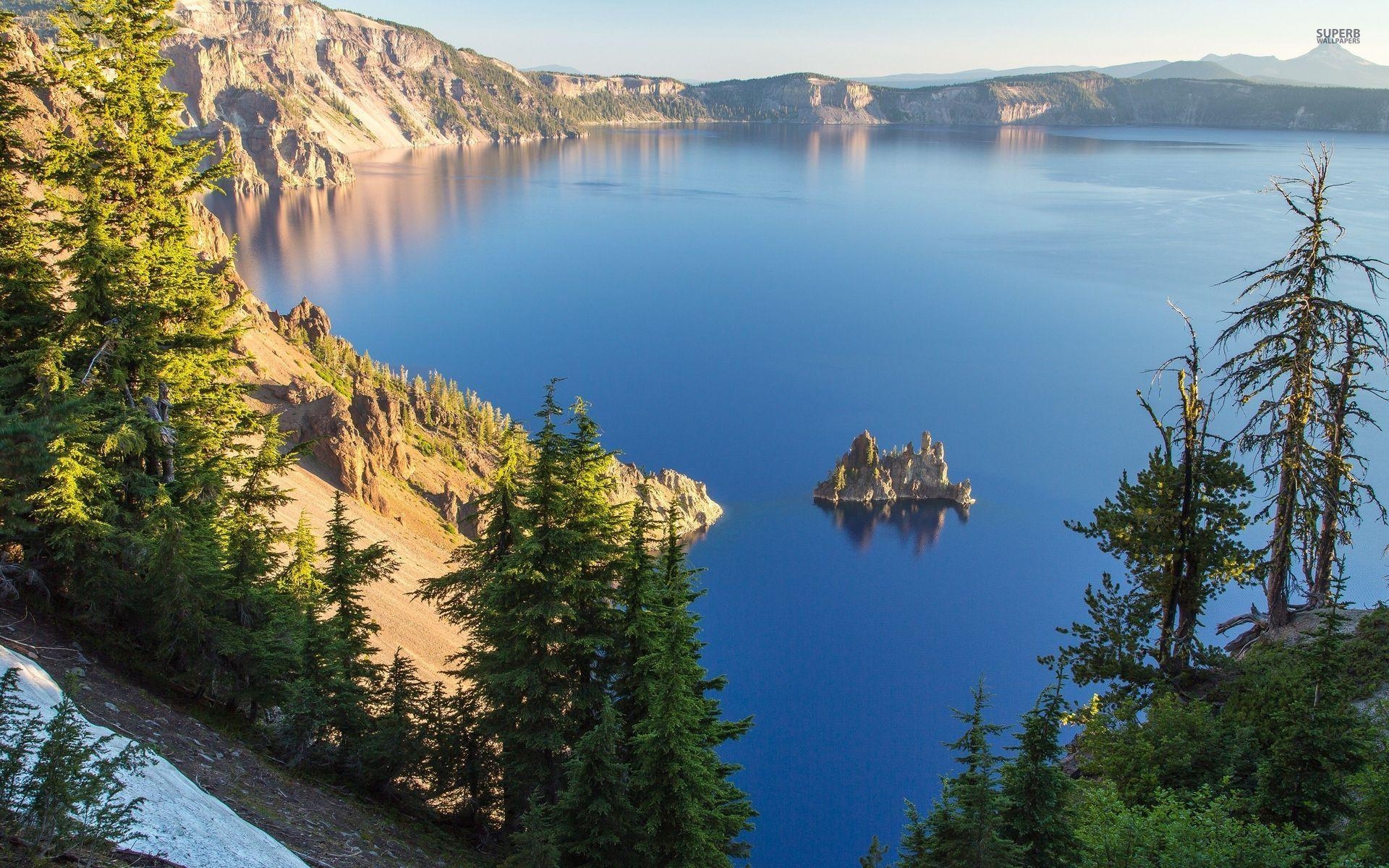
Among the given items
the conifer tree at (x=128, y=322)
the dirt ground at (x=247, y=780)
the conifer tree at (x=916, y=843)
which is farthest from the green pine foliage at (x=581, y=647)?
the conifer tree at (x=128, y=322)

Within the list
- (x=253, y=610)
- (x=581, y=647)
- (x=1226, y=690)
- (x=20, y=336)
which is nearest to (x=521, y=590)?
(x=581, y=647)

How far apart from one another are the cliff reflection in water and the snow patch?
53987mm

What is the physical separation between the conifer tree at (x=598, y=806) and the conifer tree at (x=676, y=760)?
28cm

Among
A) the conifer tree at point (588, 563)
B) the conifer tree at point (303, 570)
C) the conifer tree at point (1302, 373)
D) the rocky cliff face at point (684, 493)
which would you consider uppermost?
the conifer tree at point (1302, 373)

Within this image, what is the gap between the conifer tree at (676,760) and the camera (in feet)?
46.1

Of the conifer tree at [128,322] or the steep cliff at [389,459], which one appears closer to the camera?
the conifer tree at [128,322]

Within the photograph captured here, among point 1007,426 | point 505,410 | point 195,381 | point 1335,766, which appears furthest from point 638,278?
point 1335,766

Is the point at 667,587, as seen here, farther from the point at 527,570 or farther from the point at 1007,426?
the point at 1007,426

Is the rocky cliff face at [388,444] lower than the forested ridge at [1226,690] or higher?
lower

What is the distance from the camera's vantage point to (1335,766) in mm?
13273

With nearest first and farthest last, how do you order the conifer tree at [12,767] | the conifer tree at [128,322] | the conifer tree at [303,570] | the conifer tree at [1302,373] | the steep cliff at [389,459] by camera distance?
the conifer tree at [12,767] < the conifer tree at [128,322] < the conifer tree at [1302,373] < the conifer tree at [303,570] < the steep cliff at [389,459]

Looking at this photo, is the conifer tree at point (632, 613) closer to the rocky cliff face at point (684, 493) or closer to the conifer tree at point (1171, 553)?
the conifer tree at point (1171, 553)

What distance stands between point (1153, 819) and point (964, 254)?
132m

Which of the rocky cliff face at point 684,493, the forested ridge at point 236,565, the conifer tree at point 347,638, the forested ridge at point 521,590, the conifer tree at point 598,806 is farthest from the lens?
the rocky cliff face at point 684,493
